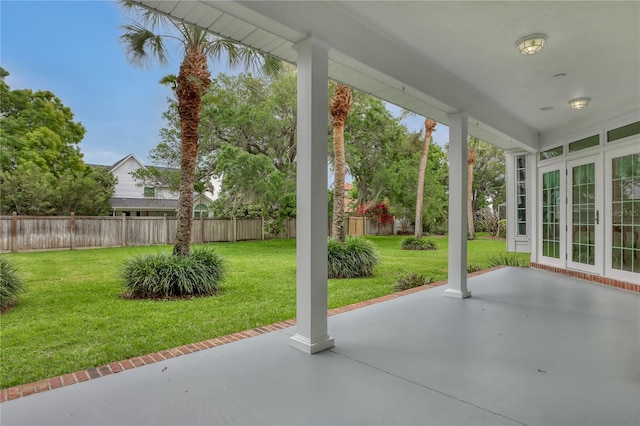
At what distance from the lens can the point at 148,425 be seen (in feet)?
5.75

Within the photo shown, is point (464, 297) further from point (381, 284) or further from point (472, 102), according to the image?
point (472, 102)

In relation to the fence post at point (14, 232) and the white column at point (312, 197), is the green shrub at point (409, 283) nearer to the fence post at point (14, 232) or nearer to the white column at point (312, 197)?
the white column at point (312, 197)

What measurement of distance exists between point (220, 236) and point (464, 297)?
978 cm

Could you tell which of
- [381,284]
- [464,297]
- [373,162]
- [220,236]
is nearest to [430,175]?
[373,162]

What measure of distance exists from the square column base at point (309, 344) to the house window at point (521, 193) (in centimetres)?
798

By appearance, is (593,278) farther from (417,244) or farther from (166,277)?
(166,277)

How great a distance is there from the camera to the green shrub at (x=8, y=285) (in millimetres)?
4418

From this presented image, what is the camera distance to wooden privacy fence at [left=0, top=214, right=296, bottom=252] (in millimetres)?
8969

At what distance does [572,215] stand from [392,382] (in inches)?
236

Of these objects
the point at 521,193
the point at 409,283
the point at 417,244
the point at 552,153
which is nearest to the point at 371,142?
the point at 417,244

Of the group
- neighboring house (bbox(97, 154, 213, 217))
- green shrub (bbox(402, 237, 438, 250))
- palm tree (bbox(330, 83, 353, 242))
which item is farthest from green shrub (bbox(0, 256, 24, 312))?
neighboring house (bbox(97, 154, 213, 217))

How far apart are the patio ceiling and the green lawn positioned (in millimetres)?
3019

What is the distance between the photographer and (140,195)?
56.3 ft

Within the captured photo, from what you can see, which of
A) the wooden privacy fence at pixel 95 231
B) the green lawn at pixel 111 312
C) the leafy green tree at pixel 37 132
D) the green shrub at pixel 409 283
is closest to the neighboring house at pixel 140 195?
the leafy green tree at pixel 37 132
